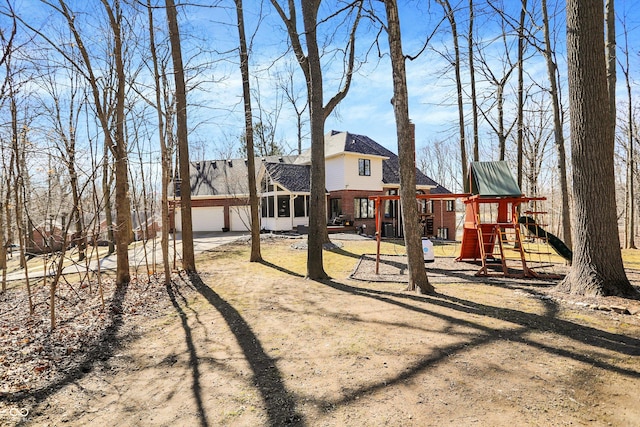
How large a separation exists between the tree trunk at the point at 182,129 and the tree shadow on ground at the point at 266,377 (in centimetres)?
384

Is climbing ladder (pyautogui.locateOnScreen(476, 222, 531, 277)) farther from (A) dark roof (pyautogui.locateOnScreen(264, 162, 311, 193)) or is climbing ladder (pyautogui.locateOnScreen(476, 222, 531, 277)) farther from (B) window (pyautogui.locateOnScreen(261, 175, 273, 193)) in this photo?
(B) window (pyautogui.locateOnScreen(261, 175, 273, 193))

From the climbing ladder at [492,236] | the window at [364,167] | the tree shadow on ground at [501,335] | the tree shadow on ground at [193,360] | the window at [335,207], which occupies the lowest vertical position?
the tree shadow on ground at [193,360]

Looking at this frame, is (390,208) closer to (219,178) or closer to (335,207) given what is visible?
(335,207)

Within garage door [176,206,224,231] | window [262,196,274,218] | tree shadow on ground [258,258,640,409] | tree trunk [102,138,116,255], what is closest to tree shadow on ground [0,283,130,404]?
tree trunk [102,138,116,255]

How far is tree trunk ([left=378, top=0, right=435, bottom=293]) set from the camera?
20.4 ft

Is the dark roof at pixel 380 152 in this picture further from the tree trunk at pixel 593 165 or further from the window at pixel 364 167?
the tree trunk at pixel 593 165

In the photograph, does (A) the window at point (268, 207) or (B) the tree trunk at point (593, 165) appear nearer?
(B) the tree trunk at point (593, 165)

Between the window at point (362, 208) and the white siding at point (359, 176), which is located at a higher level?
the white siding at point (359, 176)

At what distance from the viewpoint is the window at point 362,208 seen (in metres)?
22.1

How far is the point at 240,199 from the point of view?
869 inches

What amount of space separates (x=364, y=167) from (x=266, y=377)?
20.1 meters

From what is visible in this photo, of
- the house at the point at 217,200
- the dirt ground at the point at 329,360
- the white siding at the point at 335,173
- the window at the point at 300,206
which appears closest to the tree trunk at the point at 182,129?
the dirt ground at the point at 329,360

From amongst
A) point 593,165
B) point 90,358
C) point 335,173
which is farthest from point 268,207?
point 593,165

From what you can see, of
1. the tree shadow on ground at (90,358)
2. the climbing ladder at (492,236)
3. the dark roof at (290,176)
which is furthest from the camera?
the dark roof at (290,176)
